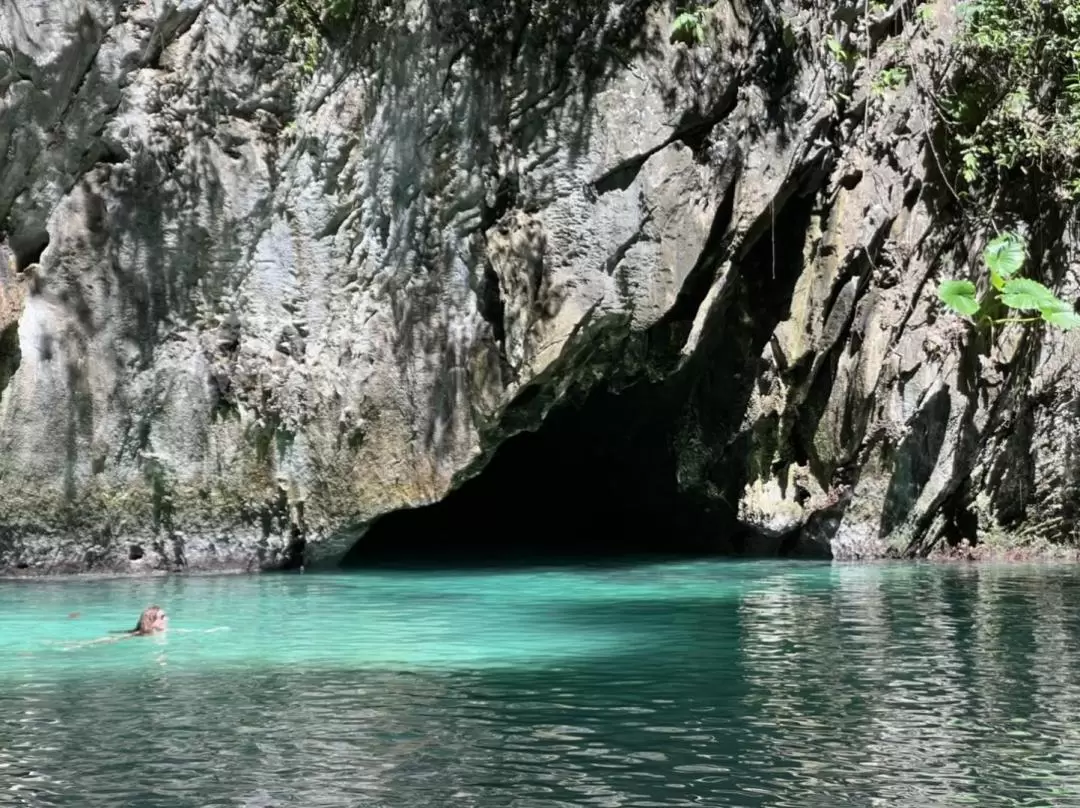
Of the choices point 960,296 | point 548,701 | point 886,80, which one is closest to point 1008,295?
point 960,296

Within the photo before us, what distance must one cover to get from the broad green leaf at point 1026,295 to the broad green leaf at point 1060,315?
46 mm

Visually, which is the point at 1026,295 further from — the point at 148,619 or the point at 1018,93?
the point at 148,619

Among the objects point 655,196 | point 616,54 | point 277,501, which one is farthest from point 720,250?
point 277,501

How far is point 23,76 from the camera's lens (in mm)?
13180

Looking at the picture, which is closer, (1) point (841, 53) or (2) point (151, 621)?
(2) point (151, 621)

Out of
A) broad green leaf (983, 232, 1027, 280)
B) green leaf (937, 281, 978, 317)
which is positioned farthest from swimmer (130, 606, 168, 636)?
broad green leaf (983, 232, 1027, 280)

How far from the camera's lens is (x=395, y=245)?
14484 mm

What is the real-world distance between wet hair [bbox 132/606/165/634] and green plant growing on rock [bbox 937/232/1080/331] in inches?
366

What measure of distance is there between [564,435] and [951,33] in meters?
8.02

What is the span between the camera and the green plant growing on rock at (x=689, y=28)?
1433 centimetres

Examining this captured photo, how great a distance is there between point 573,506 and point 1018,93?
920cm

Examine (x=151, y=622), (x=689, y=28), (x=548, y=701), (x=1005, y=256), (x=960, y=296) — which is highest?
(x=689, y=28)

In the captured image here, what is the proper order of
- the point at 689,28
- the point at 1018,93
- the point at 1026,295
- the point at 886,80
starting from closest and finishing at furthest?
1. the point at 689,28
2. the point at 1026,295
3. the point at 886,80
4. the point at 1018,93

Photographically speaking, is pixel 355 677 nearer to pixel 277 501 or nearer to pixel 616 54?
pixel 277 501
